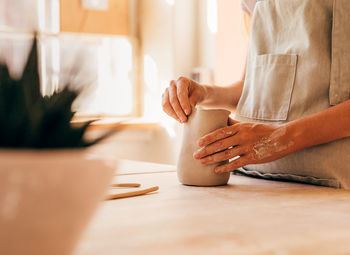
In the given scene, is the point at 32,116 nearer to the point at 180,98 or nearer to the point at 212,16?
the point at 180,98

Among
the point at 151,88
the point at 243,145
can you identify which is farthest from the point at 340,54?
the point at 151,88

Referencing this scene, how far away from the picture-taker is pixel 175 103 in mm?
972

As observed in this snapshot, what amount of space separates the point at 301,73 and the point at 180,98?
1.08 ft

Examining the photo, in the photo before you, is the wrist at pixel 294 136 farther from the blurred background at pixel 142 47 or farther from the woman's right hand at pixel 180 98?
the blurred background at pixel 142 47

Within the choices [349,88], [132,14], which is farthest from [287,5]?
[132,14]

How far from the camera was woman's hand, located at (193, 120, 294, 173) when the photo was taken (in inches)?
33.7

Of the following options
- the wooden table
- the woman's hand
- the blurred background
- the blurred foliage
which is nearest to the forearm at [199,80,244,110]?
the woman's hand

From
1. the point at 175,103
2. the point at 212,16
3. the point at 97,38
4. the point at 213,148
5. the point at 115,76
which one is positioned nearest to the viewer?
the point at 213,148

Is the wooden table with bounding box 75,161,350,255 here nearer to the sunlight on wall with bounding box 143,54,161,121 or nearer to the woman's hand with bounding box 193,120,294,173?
the woman's hand with bounding box 193,120,294,173

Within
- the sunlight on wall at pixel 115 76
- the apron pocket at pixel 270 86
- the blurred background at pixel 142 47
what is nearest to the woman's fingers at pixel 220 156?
the apron pocket at pixel 270 86

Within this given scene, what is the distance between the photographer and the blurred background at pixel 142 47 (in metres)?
3.03

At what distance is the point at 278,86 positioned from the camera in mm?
1102

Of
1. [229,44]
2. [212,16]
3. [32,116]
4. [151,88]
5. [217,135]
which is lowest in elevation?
[151,88]

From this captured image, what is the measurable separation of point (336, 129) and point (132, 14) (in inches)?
130
